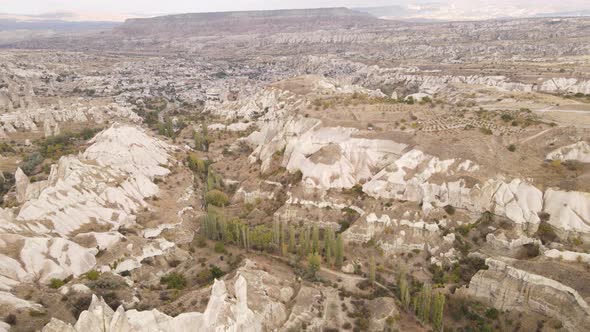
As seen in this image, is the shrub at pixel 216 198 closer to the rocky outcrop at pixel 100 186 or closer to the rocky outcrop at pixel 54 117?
the rocky outcrop at pixel 100 186

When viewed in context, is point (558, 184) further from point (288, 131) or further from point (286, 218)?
point (288, 131)

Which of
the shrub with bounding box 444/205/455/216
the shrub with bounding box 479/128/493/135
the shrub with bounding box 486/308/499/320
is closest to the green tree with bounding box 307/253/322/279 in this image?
the shrub with bounding box 444/205/455/216

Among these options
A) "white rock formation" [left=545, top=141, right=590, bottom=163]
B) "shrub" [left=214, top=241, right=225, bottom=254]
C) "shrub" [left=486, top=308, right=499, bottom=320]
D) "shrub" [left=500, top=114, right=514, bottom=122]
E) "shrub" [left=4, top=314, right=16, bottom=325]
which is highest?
"shrub" [left=500, top=114, right=514, bottom=122]

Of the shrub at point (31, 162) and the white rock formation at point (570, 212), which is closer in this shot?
the white rock formation at point (570, 212)


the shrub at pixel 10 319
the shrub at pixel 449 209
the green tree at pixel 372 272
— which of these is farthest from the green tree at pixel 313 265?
the shrub at pixel 10 319

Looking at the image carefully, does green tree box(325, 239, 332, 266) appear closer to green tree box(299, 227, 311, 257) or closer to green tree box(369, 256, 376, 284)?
green tree box(299, 227, 311, 257)
